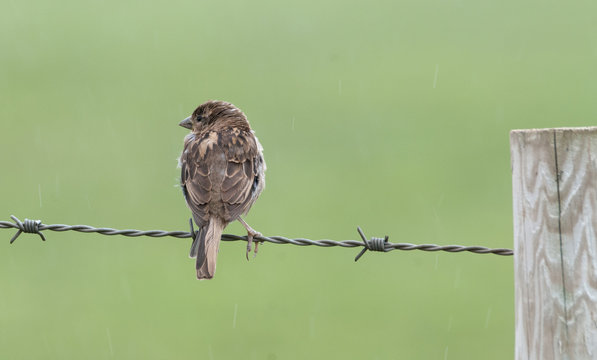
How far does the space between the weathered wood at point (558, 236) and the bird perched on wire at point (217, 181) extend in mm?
2492

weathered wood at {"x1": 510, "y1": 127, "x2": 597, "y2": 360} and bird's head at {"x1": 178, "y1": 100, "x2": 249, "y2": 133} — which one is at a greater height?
bird's head at {"x1": 178, "y1": 100, "x2": 249, "y2": 133}

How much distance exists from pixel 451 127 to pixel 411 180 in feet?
8.54

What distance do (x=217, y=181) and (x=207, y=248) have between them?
23.4 inches

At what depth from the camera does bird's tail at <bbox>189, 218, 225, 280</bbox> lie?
4910mm

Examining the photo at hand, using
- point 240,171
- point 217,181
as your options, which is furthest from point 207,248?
point 240,171

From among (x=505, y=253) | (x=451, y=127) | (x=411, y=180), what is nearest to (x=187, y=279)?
(x=411, y=180)

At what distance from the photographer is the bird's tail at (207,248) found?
4910mm

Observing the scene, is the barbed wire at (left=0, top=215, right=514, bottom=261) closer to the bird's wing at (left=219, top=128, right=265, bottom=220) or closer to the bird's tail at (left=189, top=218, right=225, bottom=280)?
the bird's tail at (left=189, top=218, right=225, bottom=280)

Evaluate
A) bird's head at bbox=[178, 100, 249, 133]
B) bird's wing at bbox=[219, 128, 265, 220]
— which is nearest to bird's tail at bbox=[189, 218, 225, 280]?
bird's wing at bbox=[219, 128, 265, 220]

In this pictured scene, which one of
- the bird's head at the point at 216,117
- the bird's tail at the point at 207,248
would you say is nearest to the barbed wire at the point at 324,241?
the bird's tail at the point at 207,248

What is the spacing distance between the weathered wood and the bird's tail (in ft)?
8.00

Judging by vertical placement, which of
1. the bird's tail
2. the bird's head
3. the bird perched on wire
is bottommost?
the bird's tail

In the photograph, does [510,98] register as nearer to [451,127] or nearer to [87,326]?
[451,127]

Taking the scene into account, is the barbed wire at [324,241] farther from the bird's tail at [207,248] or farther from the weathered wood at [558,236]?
the weathered wood at [558,236]
